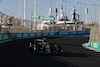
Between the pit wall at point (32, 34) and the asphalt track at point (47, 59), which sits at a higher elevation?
the pit wall at point (32, 34)

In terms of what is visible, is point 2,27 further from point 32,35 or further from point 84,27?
point 84,27

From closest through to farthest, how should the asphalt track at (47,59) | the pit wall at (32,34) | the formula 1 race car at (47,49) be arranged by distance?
the asphalt track at (47,59), the formula 1 race car at (47,49), the pit wall at (32,34)

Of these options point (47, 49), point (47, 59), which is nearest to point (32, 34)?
point (47, 49)

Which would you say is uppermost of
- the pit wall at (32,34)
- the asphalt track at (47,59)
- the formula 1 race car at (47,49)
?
the pit wall at (32,34)

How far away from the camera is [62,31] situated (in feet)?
167

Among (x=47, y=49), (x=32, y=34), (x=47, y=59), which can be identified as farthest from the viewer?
(x=32, y=34)

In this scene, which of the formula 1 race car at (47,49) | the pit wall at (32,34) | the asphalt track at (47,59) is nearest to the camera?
the asphalt track at (47,59)

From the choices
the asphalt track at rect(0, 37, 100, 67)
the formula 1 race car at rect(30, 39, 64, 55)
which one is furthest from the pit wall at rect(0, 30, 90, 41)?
the asphalt track at rect(0, 37, 100, 67)

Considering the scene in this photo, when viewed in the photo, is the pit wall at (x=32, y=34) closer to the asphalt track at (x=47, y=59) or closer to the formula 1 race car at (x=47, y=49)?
the formula 1 race car at (x=47, y=49)

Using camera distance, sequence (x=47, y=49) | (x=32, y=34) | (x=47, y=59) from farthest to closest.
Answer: (x=32, y=34) → (x=47, y=49) → (x=47, y=59)

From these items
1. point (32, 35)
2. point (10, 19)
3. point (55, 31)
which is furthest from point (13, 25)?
point (55, 31)

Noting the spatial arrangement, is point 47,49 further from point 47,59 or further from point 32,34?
point 32,34

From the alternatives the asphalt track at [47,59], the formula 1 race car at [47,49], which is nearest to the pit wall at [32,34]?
the formula 1 race car at [47,49]

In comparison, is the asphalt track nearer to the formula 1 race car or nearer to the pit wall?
the formula 1 race car
